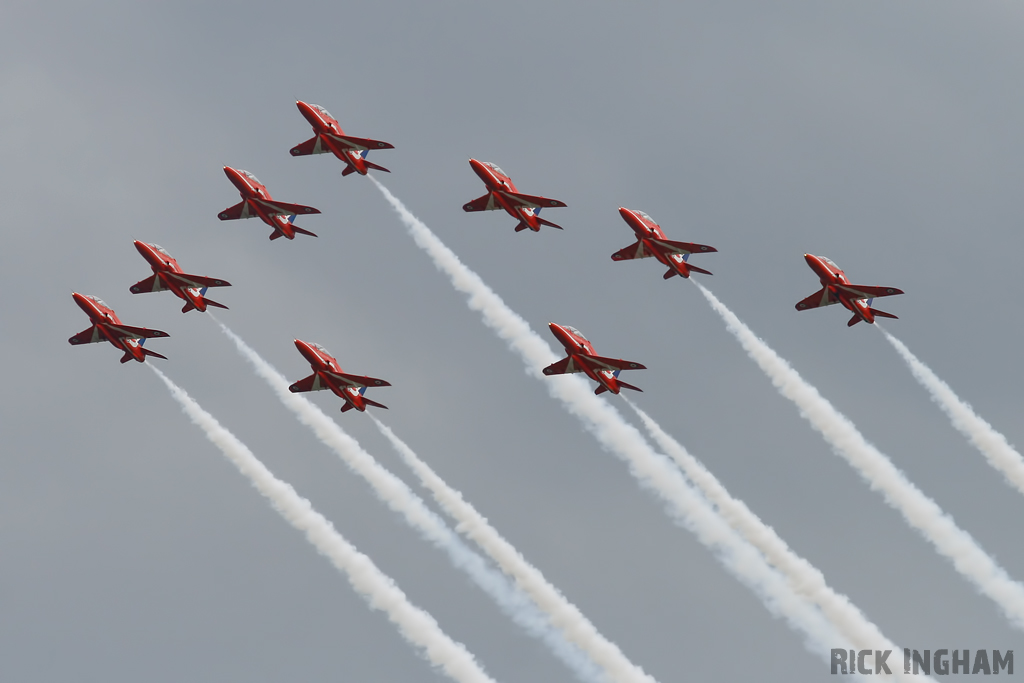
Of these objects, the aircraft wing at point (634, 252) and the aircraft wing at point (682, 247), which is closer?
the aircraft wing at point (682, 247)

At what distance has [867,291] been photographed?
11888cm

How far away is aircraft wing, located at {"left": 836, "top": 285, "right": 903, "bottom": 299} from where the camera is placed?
117625mm

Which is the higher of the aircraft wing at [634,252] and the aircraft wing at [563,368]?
the aircraft wing at [634,252]

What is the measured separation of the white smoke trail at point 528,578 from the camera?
112875mm

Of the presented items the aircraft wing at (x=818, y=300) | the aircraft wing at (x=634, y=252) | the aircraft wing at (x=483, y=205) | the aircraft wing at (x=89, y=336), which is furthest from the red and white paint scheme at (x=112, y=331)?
the aircraft wing at (x=818, y=300)

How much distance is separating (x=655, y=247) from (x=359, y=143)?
2732 centimetres

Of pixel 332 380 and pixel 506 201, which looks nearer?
pixel 332 380

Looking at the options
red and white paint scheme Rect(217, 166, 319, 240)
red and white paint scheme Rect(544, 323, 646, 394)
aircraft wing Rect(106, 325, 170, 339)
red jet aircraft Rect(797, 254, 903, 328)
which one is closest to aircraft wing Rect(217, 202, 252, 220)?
red and white paint scheme Rect(217, 166, 319, 240)

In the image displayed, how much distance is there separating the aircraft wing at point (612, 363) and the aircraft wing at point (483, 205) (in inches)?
703

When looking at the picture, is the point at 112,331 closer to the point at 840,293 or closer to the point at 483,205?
the point at 483,205

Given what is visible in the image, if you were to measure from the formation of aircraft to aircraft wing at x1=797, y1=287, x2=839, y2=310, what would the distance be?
8 centimetres

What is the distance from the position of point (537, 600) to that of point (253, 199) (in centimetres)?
4260

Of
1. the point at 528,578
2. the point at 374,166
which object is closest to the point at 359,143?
the point at 374,166

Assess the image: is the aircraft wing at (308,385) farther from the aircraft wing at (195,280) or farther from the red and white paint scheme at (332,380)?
the aircraft wing at (195,280)
